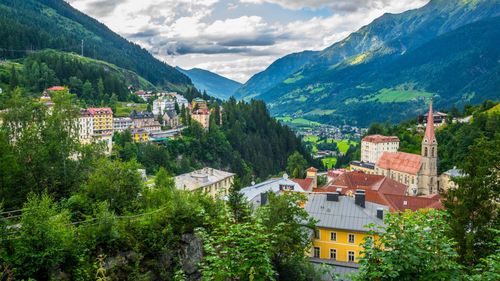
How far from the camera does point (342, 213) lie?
140ft

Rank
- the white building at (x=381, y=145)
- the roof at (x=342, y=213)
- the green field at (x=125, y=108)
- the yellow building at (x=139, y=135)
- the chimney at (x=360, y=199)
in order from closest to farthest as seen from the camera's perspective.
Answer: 1. the roof at (x=342, y=213)
2. the chimney at (x=360, y=199)
3. the white building at (x=381, y=145)
4. the yellow building at (x=139, y=135)
5. the green field at (x=125, y=108)

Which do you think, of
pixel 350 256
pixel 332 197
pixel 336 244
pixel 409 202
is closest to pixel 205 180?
pixel 409 202

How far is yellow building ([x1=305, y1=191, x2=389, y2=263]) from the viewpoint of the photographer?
134 feet

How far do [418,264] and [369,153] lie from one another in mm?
121140

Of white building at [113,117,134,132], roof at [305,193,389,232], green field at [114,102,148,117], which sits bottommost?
roof at [305,193,389,232]

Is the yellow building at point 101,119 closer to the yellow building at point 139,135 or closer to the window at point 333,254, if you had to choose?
the yellow building at point 139,135

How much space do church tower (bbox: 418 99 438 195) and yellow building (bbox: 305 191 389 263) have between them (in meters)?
50.7

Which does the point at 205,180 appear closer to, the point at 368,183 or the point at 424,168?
the point at 368,183

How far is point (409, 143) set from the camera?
124m

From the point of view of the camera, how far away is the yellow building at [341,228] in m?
40.9

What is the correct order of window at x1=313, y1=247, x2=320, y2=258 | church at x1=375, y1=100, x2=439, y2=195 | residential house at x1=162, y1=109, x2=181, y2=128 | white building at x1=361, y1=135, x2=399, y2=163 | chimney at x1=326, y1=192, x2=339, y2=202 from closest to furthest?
window at x1=313, y1=247, x2=320, y2=258
chimney at x1=326, y1=192, x2=339, y2=202
church at x1=375, y1=100, x2=439, y2=195
white building at x1=361, y1=135, x2=399, y2=163
residential house at x1=162, y1=109, x2=181, y2=128

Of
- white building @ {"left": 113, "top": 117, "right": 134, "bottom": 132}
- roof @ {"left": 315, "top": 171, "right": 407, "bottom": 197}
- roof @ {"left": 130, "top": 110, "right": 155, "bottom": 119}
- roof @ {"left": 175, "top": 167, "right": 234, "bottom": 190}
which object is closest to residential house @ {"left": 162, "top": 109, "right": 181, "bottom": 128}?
roof @ {"left": 130, "top": 110, "right": 155, "bottom": 119}

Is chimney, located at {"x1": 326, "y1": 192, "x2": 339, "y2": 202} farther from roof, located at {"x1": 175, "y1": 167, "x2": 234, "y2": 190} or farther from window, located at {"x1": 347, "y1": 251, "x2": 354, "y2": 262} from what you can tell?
roof, located at {"x1": 175, "y1": 167, "x2": 234, "y2": 190}

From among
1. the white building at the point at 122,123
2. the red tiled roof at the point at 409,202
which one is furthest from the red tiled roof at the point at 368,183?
the white building at the point at 122,123
